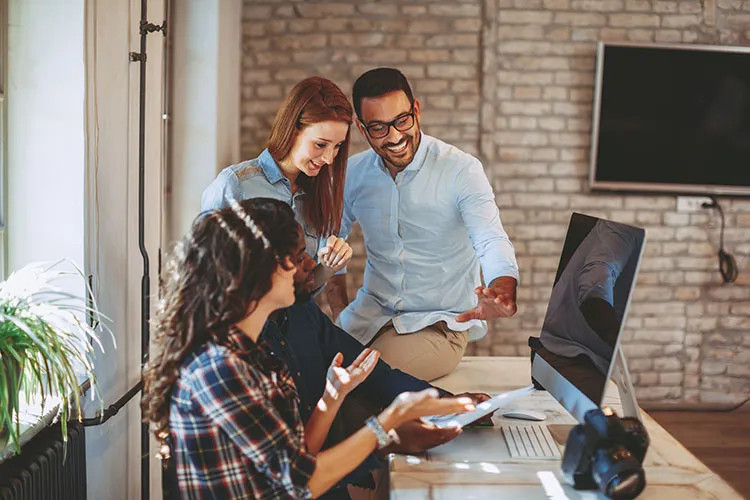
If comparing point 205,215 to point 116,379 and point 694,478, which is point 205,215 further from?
point 694,478

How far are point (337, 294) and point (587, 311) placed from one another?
1286 millimetres

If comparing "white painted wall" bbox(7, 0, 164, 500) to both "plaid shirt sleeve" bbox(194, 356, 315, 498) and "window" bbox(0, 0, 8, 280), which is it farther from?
"plaid shirt sleeve" bbox(194, 356, 315, 498)

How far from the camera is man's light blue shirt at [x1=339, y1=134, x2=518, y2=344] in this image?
2629 mm

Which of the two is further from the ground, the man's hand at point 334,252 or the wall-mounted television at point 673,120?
the wall-mounted television at point 673,120

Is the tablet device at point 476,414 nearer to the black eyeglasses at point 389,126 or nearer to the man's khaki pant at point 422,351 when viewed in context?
the man's khaki pant at point 422,351

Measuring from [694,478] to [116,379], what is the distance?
145 cm

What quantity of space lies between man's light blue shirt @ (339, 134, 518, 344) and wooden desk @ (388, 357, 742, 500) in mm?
686

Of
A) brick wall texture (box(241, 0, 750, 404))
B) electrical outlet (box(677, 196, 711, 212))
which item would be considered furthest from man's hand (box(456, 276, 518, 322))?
electrical outlet (box(677, 196, 711, 212))

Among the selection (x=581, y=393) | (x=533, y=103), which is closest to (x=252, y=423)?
(x=581, y=393)

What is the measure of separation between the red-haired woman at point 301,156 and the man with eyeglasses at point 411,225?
0.78ft

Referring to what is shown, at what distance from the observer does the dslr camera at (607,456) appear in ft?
4.84

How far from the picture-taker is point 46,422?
182 cm

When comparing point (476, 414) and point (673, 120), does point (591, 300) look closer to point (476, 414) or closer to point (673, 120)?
point (476, 414)

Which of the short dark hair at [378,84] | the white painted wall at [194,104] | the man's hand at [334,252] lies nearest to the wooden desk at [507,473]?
the man's hand at [334,252]
